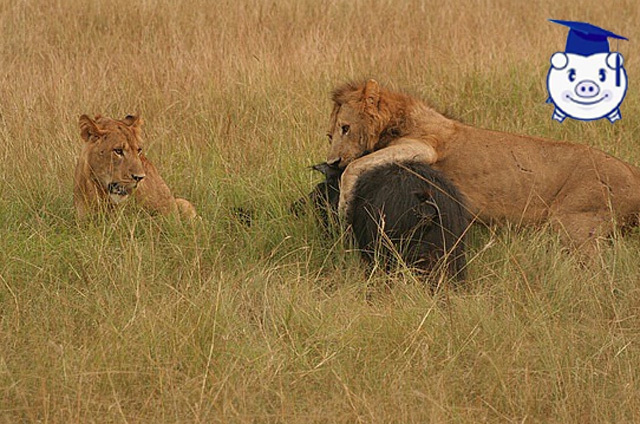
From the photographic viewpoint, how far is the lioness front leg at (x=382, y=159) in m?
4.65

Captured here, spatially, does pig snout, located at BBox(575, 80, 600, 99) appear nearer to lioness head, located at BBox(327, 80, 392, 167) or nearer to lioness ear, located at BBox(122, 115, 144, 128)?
lioness head, located at BBox(327, 80, 392, 167)

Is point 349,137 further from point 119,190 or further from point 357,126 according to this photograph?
point 119,190

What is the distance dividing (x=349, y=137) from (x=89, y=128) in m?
1.38

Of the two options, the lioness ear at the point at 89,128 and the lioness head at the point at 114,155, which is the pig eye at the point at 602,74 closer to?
the lioness head at the point at 114,155

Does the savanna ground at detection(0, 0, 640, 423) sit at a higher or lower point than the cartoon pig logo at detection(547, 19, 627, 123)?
lower

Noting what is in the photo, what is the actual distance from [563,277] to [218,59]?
4.03 metres

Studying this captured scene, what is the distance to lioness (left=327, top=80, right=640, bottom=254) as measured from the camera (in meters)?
4.84

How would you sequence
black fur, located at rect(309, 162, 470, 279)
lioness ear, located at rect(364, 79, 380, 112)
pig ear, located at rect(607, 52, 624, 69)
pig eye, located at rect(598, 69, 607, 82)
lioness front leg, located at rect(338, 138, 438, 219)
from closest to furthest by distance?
1. black fur, located at rect(309, 162, 470, 279)
2. lioness front leg, located at rect(338, 138, 438, 219)
3. lioness ear, located at rect(364, 79, 380, 112)
4. pig eye, located at rect(598, 69, 607, 82)
5. pig ear, located at rect(607, 52, 624, 69)

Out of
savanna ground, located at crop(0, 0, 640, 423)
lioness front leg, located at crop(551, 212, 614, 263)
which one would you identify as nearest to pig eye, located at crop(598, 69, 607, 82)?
savanna ground, located at crop(0, 0, 640, 423)

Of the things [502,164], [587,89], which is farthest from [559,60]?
[502,164]

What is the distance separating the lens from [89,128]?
16.1 ft

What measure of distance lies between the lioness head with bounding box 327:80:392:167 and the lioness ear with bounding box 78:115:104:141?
48.6 inches

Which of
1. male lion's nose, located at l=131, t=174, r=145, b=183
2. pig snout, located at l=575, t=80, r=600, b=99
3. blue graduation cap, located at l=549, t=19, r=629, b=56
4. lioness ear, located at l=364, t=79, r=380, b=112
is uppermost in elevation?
lioness ear, located at l=364, t=79, r=380, b=112

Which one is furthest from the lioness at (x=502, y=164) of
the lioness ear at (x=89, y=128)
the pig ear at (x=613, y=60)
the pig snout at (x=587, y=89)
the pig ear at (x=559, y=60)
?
the pig ear at (x=613, y=60)
